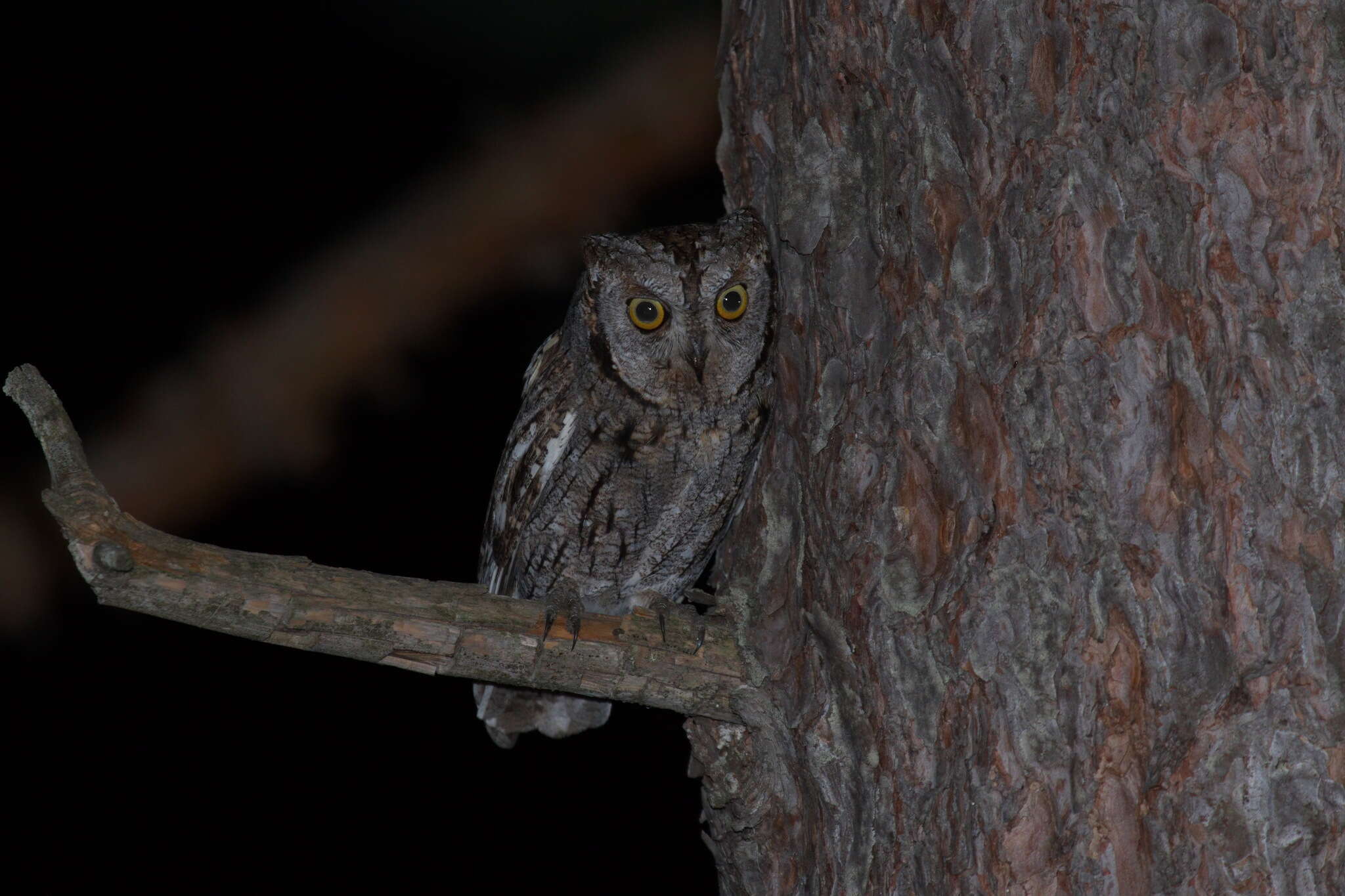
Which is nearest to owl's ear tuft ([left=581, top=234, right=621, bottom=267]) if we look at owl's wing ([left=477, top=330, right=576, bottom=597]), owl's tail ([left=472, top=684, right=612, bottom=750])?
owl's wing ([left=477, top=330, right=576, bottom=597])

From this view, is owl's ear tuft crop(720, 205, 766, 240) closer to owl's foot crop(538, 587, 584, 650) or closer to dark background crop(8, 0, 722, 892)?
dark background crop(8, 0, 722, 892)

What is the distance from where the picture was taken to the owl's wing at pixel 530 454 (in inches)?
94.8

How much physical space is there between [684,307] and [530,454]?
49cm

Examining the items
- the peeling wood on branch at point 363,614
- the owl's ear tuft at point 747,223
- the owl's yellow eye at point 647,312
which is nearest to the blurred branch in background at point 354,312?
the owl's yellow eye at point 647,312

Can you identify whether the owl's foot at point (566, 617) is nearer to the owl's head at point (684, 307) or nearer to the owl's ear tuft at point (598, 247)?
the owl's head at point (684, 307)

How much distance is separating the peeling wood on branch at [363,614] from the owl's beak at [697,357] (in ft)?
1.85

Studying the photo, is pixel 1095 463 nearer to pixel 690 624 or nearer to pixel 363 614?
pixel 690 624

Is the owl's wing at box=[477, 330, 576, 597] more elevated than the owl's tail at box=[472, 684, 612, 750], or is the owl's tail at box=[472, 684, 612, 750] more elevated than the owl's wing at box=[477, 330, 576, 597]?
the owl's wing at box=[477, 330, 576, 597]

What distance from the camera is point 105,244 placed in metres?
3.39

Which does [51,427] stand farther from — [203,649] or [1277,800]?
[203,649]

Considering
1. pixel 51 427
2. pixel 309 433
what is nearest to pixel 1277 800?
pixel 51 427

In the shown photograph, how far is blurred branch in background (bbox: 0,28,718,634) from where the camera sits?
95.2 inches

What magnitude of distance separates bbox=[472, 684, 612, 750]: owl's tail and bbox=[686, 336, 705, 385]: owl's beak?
85 centimetres

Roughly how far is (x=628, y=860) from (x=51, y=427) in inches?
141
